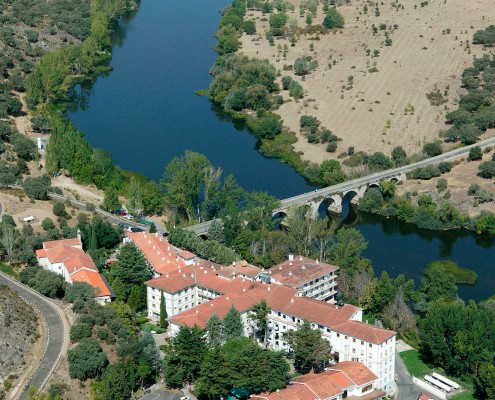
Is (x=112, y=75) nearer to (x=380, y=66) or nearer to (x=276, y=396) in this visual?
(x=380, y=66)

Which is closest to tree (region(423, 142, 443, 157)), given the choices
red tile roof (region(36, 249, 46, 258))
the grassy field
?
red tile roof (region(36, 249, 46, 258))

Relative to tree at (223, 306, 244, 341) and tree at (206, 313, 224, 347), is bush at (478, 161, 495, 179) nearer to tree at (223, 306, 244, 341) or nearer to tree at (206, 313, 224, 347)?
tree at (223, 306, 244, 341)

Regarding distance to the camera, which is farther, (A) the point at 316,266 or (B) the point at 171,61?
(B) the point at 171,61

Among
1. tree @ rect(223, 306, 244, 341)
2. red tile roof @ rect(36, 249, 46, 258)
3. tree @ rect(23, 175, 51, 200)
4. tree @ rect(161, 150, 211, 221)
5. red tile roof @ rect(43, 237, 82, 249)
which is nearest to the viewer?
tree @ rect(223, 306, 244, 341)

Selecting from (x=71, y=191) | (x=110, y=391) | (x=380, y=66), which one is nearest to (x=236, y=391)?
(x=110, y=391)

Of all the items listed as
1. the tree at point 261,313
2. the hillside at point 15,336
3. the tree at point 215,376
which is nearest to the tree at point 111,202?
the hillside at point 15,336

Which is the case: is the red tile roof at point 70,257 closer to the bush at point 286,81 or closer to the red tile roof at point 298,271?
the red tile roof at point 298,271
